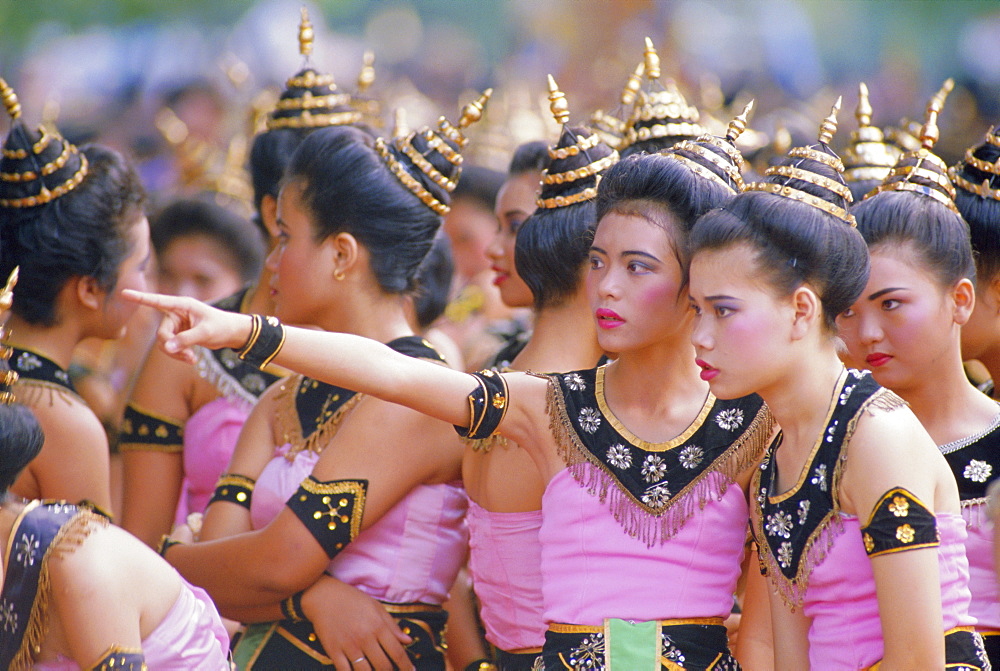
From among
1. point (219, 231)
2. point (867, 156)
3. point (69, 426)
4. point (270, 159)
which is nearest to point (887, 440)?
point (867, 156)

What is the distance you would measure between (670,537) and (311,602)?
0.95m

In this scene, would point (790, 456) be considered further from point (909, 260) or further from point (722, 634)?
point (909, 260)

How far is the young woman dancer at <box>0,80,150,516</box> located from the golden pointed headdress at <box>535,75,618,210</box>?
134cm

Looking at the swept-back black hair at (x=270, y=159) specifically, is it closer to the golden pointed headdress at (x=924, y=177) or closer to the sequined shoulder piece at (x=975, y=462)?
the golden pointed headdress at (x=924, y=177)

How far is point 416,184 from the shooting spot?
124 inches

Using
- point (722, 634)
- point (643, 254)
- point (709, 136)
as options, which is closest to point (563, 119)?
point (709, 136)

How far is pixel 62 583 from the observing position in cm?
223

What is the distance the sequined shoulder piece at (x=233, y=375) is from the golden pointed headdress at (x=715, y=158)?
174 cm

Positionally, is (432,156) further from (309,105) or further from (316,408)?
(309,105)

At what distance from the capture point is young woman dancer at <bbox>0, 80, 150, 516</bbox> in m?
3.27

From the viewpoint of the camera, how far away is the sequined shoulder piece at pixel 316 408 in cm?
298

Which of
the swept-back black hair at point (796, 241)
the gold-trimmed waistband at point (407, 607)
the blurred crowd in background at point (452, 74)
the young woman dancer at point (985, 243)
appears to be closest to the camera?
the swept-back black hair at point (796, 241)

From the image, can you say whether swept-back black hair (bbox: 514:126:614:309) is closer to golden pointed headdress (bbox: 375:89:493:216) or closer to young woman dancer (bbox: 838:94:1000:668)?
golden pointed headdress (bbox: 375:89:493:216)

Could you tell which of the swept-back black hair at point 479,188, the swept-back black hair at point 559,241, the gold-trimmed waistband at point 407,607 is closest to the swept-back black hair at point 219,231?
the swept-back black hair at point 479,188
